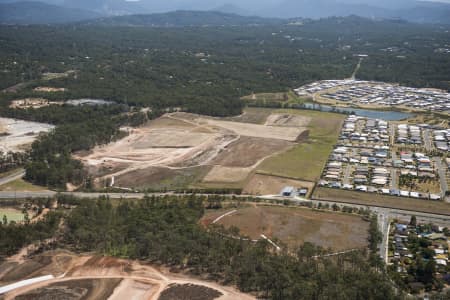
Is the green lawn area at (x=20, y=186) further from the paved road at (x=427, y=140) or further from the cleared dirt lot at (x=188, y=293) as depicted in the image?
the paved road at (x=427, y=140)

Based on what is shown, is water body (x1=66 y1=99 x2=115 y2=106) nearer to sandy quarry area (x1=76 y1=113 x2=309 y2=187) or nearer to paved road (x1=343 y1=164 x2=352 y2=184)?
sandy quarry area (x1=76 y1=113 x2=309 y2=187)

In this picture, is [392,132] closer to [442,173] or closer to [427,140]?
[427,140]

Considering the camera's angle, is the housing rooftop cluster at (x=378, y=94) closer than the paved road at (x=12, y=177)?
No

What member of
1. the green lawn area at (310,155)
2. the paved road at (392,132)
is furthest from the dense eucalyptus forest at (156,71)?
the paved road at (392,132)

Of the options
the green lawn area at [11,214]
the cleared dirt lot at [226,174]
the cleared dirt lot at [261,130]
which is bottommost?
the green lawn area at [11,214]

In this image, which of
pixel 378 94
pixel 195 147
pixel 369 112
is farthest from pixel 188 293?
pixel 378 94

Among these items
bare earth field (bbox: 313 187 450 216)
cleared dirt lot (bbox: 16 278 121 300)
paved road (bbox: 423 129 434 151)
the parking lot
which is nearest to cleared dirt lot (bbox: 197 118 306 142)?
the parking lot
